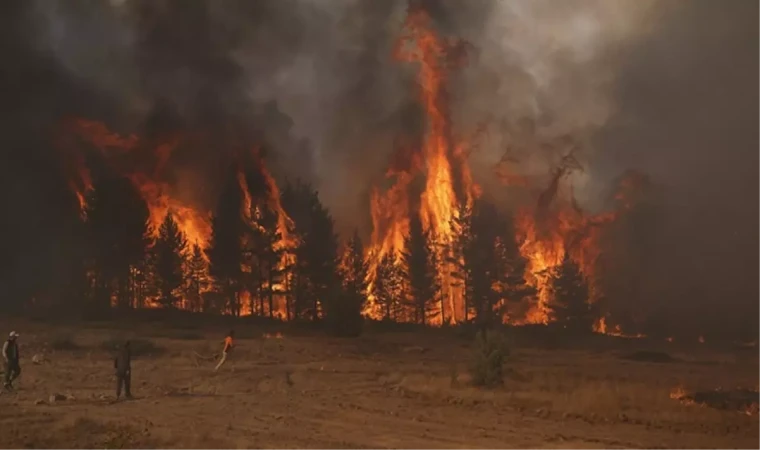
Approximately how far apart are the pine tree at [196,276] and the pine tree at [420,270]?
66.9 ft

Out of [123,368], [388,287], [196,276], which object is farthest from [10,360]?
[388,287]

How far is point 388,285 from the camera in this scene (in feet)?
Result: 230

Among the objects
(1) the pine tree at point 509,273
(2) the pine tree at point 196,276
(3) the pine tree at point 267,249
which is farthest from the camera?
(2) the pine tree at point 196,276

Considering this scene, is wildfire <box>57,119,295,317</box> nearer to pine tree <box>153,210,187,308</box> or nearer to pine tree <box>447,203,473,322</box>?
pine tree <box>153,210,187,308</box>

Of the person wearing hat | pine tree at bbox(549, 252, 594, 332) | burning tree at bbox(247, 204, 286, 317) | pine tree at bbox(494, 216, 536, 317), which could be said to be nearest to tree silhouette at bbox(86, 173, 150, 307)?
burning tree at bbox(247, 204, 286, 317)

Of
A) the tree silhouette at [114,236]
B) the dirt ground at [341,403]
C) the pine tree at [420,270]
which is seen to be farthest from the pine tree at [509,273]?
the tree silhouette at [114,236]

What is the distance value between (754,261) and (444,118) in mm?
37760

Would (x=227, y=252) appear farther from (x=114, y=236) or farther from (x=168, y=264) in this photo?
(x=114, y=236)

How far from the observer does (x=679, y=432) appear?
1880 centimetres

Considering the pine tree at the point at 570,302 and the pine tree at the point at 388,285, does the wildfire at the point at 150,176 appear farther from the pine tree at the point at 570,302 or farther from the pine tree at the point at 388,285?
the pine tree at the point at 570,302

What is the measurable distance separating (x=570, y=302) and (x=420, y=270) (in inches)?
577

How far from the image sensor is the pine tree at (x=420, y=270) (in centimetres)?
6631

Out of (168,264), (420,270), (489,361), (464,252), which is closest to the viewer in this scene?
(489,361)

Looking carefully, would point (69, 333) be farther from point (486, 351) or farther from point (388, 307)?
point (388, 307)
